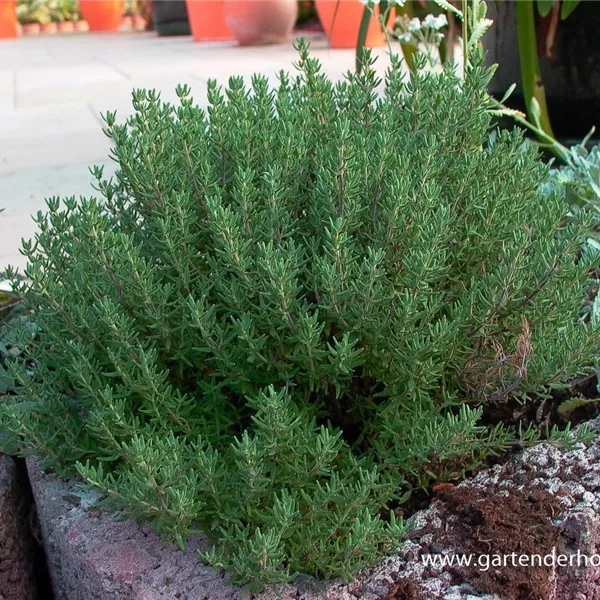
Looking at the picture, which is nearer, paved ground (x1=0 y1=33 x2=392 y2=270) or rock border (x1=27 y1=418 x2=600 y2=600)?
rock border (x1=27 y1=418 x2=600 y2=600)

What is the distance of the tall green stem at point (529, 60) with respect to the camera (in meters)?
2.99

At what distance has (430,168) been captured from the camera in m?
1.36

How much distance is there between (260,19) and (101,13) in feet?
31.9

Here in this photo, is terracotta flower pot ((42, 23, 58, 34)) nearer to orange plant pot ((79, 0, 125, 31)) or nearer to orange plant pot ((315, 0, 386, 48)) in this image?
orange plant pot ((79, 0, 125, 31))

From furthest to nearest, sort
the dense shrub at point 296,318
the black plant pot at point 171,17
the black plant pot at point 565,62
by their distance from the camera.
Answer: the black plant pot at point 171,17 < the black plant pot at point 565,62 < the dense shrub at point 296,318

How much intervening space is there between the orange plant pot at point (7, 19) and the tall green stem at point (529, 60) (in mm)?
17822

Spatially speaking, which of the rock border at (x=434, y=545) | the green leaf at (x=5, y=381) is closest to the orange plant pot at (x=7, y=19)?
the green leaf at (x=5, y=381)

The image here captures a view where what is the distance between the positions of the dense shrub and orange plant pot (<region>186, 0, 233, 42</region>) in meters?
12.4

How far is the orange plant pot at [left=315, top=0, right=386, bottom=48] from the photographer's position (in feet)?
31.7

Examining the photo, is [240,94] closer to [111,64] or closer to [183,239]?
[183,239]

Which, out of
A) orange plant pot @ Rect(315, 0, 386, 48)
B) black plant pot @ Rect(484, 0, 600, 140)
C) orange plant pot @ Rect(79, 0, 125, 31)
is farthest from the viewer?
orange plant pot @ Rect(79, 0, 125, 31)

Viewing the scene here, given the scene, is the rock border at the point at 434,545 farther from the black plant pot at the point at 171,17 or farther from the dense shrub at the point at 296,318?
the black plant pot at the point at 171,17

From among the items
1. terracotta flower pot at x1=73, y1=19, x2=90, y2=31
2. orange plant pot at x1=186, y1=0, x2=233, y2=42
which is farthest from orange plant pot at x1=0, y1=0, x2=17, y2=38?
orange plant pot at x1=186, y1=0, x2=233, y2=42

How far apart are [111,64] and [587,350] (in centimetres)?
936
